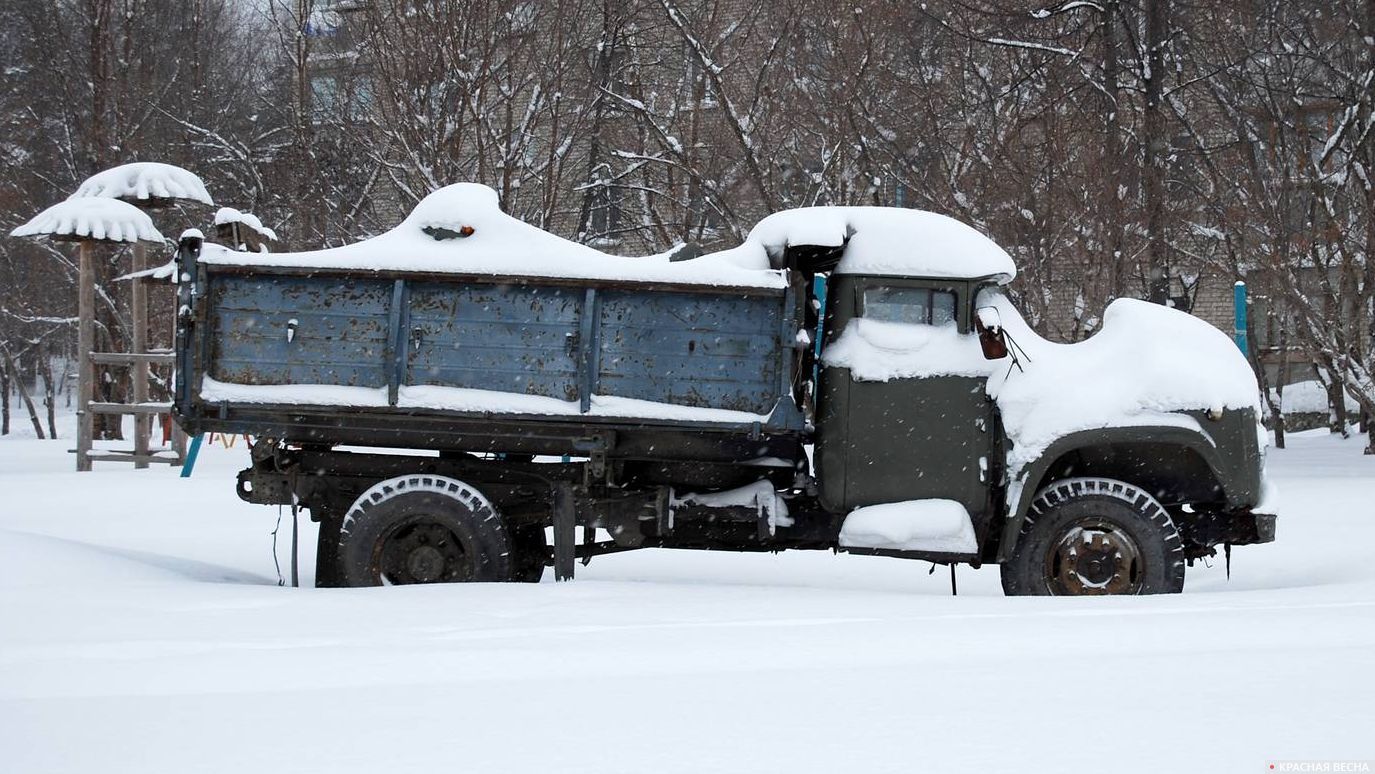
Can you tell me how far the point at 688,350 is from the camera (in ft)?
23.0

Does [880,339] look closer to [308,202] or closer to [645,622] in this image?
[645,622]

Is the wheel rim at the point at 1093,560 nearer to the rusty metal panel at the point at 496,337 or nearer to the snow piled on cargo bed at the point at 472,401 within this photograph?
the snow piled on cargo bed at the point at 472,401

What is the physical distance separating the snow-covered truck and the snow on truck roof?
0.6 inches

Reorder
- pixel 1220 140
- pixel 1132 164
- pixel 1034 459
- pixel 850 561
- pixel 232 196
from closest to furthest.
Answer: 1. pixel 1034 459
2. pixel 850 561
3. pixel 1132 164
4. pixel 1220 140
5. pixel 232 196

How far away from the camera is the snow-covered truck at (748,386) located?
6.99m

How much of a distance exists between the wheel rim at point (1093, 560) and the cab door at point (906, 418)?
19.0 inches

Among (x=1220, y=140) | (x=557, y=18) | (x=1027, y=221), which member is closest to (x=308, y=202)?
(x=557, y=18)

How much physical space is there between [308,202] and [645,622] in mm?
20152

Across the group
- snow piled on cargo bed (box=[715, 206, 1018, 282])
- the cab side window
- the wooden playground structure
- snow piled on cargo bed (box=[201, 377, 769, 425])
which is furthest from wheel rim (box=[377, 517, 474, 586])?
the wooden playground structure

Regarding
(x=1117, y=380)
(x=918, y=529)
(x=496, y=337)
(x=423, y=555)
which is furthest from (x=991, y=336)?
(x=423, y=555)

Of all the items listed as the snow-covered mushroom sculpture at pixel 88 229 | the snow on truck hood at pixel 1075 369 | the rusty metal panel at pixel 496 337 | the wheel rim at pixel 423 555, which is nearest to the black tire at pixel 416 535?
the wheel rim at pixel 423 555

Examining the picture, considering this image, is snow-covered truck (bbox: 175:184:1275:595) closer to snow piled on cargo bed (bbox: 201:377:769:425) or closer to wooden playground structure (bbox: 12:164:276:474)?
snow piled on cargo bed (bbox: 201:377:769:425)

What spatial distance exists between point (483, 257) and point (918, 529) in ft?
9.05

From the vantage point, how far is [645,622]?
5820 mm
